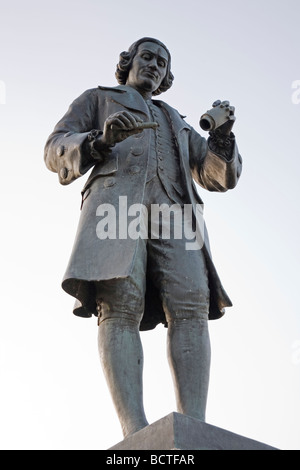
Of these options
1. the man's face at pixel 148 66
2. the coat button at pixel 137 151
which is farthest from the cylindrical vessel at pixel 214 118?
the man's face at pixel 148 66

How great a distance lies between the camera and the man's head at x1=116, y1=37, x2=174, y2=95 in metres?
8.00

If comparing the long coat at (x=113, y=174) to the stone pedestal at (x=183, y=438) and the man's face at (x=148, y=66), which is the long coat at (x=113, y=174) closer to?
the man's face at (x=148, y=66)

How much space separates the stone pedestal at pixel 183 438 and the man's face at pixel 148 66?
3459mm

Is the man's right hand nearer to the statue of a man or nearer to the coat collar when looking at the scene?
the statue of a man

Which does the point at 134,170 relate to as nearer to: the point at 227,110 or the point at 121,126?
the point at 121,126

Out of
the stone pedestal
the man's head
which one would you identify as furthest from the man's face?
the stone pedestal

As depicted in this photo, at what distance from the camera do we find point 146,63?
314 inches

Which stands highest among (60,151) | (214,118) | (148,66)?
(148,66)

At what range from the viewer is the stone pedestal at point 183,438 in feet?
18.1

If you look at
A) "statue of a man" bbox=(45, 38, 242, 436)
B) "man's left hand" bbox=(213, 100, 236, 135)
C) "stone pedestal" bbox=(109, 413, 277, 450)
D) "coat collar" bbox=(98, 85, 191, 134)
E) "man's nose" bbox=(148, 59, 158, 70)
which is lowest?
"stone pedestal" bbox=(109, 413, 277, 450)

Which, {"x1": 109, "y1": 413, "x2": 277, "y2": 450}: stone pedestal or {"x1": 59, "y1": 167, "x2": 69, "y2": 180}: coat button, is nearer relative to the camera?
{"x1": 109, "y1": 413, "x2": 277, "y2": 450}: stone pedestal

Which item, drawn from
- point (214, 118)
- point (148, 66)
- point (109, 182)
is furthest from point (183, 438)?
point (148, 66)

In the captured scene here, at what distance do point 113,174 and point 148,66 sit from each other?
1280 mm
